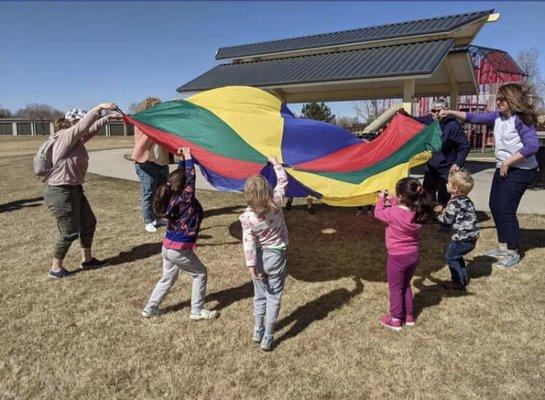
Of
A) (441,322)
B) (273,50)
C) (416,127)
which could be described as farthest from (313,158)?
(273,50)

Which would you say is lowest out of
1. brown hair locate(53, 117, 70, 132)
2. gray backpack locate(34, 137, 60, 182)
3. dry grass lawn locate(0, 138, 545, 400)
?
dry grass lawn locate(0, 138, 545, 400)

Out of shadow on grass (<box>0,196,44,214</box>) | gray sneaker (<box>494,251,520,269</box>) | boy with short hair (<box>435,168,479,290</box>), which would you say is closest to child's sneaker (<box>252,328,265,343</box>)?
boy with short hair (<box>435,168,479,290</box>)

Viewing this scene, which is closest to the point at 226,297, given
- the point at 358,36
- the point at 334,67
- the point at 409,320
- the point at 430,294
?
the point at 409,320

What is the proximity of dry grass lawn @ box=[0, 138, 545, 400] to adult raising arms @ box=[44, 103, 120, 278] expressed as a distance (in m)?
Answer: 0.50

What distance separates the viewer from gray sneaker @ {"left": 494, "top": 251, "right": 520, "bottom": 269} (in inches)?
Answer: 198

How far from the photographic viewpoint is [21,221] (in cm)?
749

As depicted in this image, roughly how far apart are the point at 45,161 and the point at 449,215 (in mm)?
4040

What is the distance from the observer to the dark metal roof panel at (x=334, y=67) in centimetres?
1047

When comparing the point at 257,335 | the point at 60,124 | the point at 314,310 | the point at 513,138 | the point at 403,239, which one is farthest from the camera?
the point at 513,138

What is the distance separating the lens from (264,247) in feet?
11.0

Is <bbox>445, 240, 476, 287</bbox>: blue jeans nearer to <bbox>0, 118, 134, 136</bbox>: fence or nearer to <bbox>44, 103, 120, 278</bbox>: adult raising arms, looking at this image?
<bbox>44, 103, 120, 278</bbox>: adult raising arms

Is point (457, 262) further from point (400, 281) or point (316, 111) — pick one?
point (316, 111)

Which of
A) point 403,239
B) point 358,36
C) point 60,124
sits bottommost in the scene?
point 403,239

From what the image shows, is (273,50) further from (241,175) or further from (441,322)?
(441,322)
